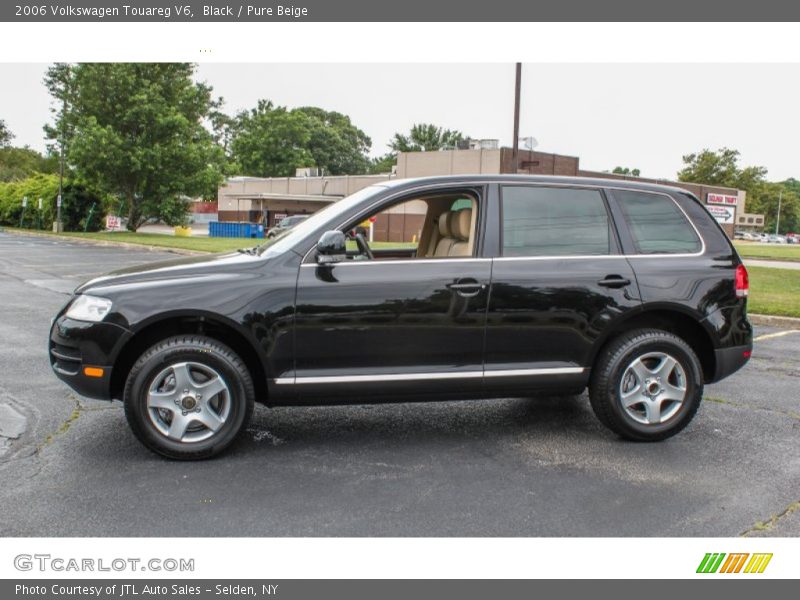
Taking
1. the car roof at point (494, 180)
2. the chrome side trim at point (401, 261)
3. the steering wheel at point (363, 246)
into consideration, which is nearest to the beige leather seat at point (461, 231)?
the chrome side trim at point (401, 261)

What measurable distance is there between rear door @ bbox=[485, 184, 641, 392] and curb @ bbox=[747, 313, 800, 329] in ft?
23.7

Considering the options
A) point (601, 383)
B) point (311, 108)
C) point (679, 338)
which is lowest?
point (601, 383)

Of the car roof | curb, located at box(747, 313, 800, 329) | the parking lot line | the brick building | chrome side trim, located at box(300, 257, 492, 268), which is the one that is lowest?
the parking lot line

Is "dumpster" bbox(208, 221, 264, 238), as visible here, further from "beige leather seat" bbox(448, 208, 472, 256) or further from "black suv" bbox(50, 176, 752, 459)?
"black suv" bbox(50, 176, 752, 459)

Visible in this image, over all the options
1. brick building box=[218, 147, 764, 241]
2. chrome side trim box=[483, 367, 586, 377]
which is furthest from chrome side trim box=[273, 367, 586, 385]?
brick building box=[218, 147, 764, 241]

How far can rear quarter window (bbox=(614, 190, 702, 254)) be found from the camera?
5.02m

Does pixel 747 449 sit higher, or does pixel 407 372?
pixel 407 372

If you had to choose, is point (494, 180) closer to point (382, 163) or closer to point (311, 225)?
point (311, 225)

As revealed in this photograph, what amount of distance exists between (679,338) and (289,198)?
4690 centimetres

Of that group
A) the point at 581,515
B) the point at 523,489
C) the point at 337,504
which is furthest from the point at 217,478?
the point at 581,515

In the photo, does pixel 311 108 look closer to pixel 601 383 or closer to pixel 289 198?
pixel 289 198

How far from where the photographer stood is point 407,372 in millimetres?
4531

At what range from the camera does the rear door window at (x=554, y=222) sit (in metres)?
4.80
